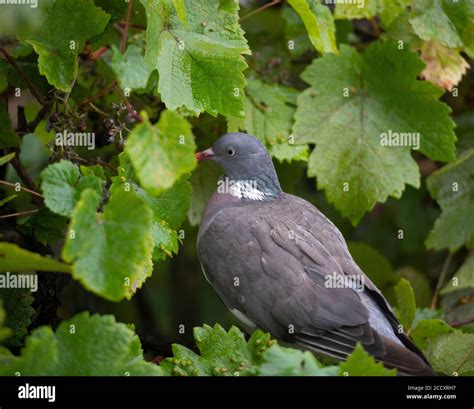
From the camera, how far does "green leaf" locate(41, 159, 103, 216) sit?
238cm

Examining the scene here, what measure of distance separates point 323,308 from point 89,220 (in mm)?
1119

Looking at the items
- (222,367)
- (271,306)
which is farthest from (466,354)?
(222,367)

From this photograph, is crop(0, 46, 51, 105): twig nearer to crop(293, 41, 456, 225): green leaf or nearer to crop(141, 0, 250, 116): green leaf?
crop(141, 0, 250, 116): green leaf

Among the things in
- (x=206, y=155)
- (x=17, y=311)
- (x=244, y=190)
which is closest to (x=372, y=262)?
(x=244, y=190)

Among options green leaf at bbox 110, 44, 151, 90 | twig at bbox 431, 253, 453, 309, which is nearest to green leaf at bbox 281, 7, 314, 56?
green leaf at bbox 110, 44, 151, 90

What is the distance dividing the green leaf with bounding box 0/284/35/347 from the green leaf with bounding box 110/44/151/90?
0.80m

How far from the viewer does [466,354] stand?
10.1 ft

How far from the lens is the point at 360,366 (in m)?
2.32

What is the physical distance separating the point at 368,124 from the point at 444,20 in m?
0.54

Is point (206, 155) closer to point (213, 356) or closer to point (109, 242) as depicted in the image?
point (213, 356)

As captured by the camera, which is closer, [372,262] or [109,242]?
[109,242]

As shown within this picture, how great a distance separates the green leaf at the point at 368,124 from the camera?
351 cm

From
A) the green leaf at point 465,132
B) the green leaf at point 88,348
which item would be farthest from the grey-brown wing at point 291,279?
the green leaf at point 465,132

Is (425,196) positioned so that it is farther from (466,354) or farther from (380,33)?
(466,354)
